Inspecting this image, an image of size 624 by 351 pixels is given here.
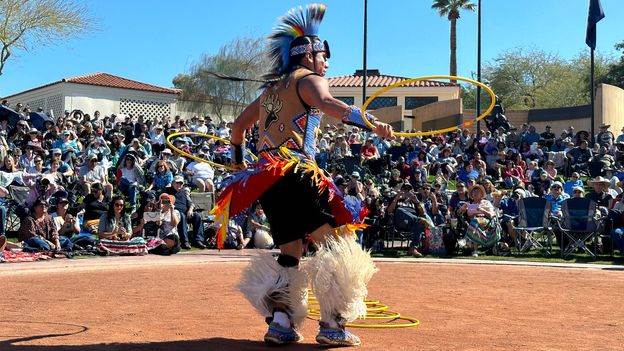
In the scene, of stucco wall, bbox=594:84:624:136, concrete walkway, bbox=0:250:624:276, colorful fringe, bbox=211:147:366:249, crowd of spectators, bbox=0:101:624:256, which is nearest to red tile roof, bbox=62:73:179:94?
crowd of spectators, bbox=0:101:624:256

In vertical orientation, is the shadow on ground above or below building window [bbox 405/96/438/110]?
below

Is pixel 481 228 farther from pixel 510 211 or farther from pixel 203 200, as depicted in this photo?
pixel 203 200

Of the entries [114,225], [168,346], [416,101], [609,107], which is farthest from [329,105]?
[416,101]

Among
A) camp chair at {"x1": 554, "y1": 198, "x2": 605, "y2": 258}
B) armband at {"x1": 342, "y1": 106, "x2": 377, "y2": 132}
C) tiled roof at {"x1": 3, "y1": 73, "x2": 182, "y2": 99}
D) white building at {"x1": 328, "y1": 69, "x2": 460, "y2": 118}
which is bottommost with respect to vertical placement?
camp chair at {"x1": 554, "y1": 198, "x2": 605, "y2": 258}

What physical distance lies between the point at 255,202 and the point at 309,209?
457 millimetres

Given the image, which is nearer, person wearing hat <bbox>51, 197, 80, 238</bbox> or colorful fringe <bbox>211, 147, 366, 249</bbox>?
colorful fringe <bbox>211, 147, 366, 249</bbox>

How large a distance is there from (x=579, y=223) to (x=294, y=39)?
10640 mm

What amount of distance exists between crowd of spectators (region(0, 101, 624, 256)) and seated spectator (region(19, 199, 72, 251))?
19 mm

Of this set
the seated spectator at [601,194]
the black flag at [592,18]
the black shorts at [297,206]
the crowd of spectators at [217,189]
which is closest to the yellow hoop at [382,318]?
the black shorts at [297,206]

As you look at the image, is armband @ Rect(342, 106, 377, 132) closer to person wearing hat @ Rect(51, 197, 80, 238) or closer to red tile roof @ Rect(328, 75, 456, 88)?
person wearing hat @ Rect(51, 197, 80, 238)

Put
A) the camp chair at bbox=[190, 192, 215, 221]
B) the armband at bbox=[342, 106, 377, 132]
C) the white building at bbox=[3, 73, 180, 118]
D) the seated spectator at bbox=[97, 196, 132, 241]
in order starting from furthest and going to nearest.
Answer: the white building at bbox=[3, 73, 180, 118]
the camp chair at bbox=[190, 192, 215, 221]
the seated spectator at bbox=[97, 196, 132, 241]
the armband at bbox=[342, 106, 377, 132]

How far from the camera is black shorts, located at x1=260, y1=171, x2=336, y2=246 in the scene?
538 cm

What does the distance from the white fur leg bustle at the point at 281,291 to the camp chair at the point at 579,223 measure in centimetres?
1030

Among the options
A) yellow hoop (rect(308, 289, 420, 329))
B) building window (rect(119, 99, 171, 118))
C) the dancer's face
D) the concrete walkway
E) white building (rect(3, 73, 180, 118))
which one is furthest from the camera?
building window (rect(119, 99, 171, 118))
